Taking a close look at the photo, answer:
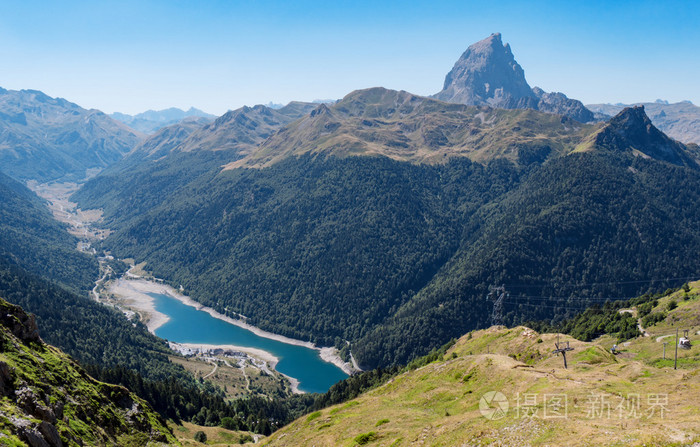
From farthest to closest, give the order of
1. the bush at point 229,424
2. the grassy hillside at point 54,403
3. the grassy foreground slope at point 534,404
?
the bush at point 229,424, the grassy hillside at point 54,403, the grassy foreground slope at point 534,404

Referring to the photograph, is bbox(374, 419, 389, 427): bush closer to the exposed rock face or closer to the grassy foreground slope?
the grassy foreground slope

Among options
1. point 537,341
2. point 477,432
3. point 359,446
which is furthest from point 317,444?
point 537,341

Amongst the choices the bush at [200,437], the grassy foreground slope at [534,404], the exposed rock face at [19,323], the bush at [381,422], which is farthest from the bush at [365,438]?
the bush at [200,437]

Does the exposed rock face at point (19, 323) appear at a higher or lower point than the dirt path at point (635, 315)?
higher

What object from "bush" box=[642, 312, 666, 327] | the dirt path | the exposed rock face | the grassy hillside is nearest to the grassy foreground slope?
the dirt path

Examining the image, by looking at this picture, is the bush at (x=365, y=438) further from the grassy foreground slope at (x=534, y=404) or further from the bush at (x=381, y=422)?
the bush at (x=381, y=422)

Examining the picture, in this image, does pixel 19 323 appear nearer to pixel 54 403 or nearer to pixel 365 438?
pixel 54 403

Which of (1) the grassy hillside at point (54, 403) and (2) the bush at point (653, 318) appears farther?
(2) the bush at point (653, 318)
